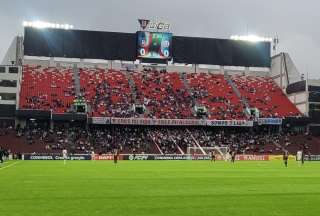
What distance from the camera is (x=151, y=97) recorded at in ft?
342

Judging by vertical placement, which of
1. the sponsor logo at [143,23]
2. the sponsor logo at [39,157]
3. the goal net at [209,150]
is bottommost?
the sponsor logo at [39,157]

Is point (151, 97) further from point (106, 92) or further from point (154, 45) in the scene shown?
point (154, 45)

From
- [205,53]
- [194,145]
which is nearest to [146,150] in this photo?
[194,145]

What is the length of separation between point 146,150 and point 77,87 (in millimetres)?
22476

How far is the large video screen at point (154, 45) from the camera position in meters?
109

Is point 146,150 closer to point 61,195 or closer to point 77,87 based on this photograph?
point 77,87

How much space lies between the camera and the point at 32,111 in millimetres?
93312

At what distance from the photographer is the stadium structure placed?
92.5 metres

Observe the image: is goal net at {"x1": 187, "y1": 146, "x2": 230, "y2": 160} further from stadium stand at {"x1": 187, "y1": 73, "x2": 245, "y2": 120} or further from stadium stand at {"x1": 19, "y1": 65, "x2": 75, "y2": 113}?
stadium stand at {"x1": 19, "y1": 65, "x2": 75, "y2": 113}

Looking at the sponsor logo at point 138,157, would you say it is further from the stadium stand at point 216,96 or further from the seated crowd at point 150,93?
the stadium stand at point 216,96

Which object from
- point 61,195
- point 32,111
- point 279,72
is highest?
point 279,72

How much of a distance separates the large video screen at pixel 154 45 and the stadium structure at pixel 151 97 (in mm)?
191

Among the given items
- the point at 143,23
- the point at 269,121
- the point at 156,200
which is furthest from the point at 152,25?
the point at 156,200

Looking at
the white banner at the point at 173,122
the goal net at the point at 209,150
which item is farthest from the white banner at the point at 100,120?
the goal net at the point at 209,150
